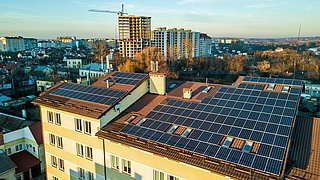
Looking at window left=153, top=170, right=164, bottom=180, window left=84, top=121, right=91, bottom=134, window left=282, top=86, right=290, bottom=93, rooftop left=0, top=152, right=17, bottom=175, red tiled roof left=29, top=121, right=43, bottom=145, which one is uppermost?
window left=282, top=86, right=290, bottom=93

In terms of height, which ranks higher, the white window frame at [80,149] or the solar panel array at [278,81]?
the solar panel array at [278,81]

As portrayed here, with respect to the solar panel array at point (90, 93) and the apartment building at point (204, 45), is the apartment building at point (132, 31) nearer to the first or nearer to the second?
the apartment building at point (204, 45)

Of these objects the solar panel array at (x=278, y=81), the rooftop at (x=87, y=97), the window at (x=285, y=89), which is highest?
the solar panel array at (x=278, y=81)

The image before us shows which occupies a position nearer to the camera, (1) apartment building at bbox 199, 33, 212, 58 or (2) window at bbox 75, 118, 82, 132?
(2) window at bbox 75, 118, 82, 132

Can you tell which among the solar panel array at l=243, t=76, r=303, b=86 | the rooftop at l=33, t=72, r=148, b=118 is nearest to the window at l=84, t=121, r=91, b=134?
the rooftop at l=33, t=72, r=148, b=118

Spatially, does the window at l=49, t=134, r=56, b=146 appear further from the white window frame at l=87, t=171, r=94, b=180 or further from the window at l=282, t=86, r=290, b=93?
the window at l=282, t=86, r=290, b=93

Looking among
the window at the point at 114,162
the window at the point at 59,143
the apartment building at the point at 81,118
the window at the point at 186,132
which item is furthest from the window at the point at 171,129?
the window at the point at 59,143
